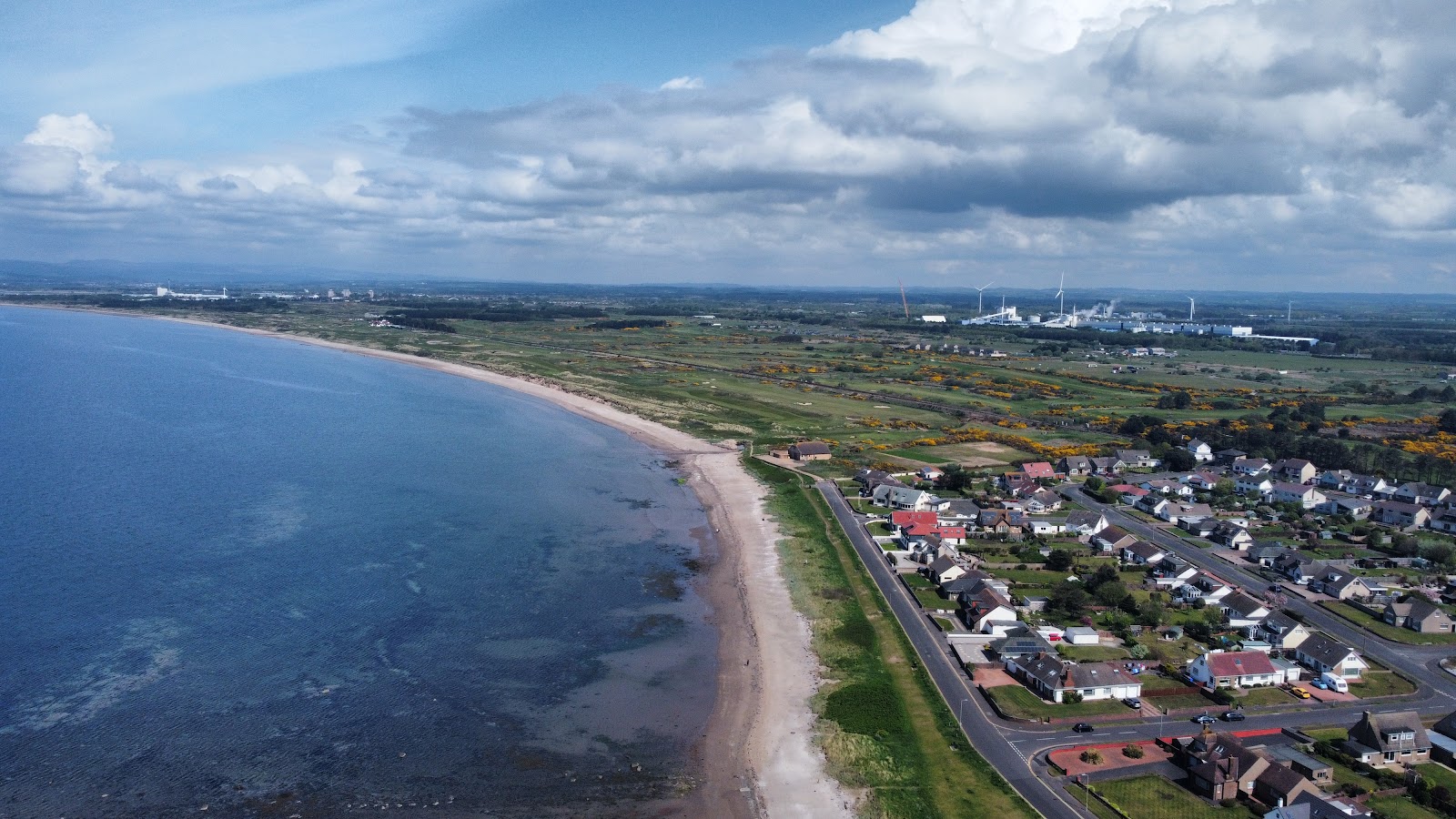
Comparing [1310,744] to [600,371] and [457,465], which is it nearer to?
[457,465]

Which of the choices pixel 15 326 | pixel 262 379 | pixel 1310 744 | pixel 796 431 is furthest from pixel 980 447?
pixel 15 326

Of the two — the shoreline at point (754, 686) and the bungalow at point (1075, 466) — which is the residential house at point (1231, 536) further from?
the shoreline at point (754, 686)

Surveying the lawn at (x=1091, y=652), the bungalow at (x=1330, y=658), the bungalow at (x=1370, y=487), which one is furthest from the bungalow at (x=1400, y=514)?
the lawn at (x=1091, y=652)

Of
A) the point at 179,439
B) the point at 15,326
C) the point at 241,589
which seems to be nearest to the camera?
the point at 241,589

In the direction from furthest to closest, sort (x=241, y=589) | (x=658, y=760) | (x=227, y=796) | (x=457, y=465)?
(x=457, y=465), (x=241, y=589), (x=658, y=760), (x=227, y=796)

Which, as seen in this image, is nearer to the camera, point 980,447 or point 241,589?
point 241,589

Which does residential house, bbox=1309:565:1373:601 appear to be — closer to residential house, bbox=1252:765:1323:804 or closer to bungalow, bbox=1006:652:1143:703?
bungalow, bbox=1006:652:1143:703
